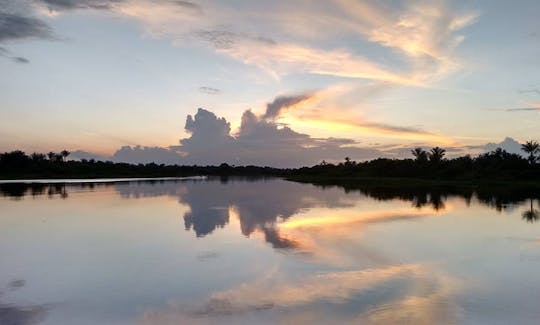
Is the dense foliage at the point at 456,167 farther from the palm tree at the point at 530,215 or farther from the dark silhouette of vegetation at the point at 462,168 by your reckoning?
the palm tree at the point at 530,215

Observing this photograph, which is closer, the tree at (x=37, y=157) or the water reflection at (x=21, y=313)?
the water reflection at (x=21, y=313)

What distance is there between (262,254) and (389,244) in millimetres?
3894

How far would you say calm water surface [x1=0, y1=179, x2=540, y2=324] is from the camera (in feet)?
23.7

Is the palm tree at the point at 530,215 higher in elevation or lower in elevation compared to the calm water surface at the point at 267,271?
higher

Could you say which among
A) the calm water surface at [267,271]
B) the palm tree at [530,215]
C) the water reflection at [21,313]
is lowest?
the water reflection at [21,313]

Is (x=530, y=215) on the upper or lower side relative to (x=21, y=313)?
upper

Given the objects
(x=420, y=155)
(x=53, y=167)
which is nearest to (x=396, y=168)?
(x=420, y=155)

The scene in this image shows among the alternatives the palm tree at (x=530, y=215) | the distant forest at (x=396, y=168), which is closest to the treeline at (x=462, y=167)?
the distant forest at (x=396, y=168)

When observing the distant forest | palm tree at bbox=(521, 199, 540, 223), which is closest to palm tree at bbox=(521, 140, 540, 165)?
the distant forest

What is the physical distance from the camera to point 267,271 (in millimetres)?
10062

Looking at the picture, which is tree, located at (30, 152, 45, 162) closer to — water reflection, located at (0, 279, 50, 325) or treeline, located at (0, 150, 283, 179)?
treeline, located at (0, 150, 283, 179)

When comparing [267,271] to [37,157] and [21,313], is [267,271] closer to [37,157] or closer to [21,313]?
[21,313]

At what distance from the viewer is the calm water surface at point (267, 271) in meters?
7.22

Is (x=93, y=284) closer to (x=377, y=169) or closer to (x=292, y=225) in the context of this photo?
(x=292, y=225)
